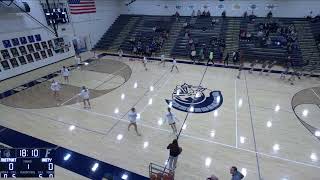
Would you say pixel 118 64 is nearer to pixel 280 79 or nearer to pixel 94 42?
pixel 94 42

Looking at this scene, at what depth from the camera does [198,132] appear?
11172 mm

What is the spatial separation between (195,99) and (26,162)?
10.8 meters

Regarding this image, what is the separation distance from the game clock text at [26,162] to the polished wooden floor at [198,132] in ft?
8.23

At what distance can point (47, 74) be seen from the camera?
1931 centimetres

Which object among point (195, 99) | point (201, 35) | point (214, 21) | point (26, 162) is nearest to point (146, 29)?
point (201, 35)

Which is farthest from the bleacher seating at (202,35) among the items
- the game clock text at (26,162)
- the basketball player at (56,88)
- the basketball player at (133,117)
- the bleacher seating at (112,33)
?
the game clock text at (26,162)

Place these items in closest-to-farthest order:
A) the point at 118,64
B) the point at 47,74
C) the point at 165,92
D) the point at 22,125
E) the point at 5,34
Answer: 1. the point at 22,125
2. the point at 165,92
3. the point at 5,34
4. the point at 47,74
5. the point at 118,64

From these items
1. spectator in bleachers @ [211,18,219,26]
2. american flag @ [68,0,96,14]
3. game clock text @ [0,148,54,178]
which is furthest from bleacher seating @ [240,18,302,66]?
game clock text @ [0,148,54,178]

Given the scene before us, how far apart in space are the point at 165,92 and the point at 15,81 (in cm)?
1282

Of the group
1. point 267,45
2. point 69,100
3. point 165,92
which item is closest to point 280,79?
point 267,45

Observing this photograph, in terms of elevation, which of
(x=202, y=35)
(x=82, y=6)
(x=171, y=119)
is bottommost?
(x=171, y=119)

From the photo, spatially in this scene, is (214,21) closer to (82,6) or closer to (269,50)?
(269,50)

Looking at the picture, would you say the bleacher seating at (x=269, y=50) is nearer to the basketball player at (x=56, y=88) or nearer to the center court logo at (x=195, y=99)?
the center court logo at (x=195, y=99)

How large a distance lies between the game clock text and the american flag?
68.5 ft
